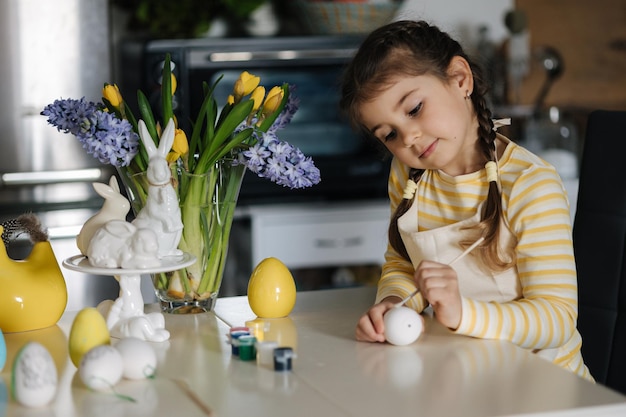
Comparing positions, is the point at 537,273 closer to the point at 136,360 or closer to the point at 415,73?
the point at 415,73

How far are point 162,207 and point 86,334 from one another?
21 centimetres

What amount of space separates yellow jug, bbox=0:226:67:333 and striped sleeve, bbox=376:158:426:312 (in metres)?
0.47

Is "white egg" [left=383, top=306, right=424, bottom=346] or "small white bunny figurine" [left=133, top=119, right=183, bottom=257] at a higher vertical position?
"small white bunny figurine" [left=133, top=119, right=183, bottom=257]

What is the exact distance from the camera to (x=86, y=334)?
1.09 metres

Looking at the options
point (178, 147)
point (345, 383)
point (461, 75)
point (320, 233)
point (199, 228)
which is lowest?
point (320, 233)

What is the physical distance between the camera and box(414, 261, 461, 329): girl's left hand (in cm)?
118

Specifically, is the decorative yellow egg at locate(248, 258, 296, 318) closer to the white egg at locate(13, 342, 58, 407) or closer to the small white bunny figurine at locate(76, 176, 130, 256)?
the small white bunny figurine at locate(76, 176, 130, 256)

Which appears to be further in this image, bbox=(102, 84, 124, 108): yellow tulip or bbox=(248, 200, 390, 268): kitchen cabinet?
bbox=(248, 200, 390, 268): kitchen cabinet

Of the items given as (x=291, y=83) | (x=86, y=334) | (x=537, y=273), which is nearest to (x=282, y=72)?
(x=291, y=83)

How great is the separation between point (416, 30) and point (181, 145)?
40 centimetres

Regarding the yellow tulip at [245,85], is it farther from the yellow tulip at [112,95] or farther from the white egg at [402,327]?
the white egg at [402,327]

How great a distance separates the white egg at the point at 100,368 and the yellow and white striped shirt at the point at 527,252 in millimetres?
430

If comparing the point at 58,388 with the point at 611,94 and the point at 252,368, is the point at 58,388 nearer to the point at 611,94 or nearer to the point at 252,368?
the point at 252,368

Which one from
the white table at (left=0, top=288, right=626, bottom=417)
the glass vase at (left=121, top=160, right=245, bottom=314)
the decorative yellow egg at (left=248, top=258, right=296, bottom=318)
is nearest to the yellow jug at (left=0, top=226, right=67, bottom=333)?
the white table at (left=0, top=288, right=626, bottom=417)
